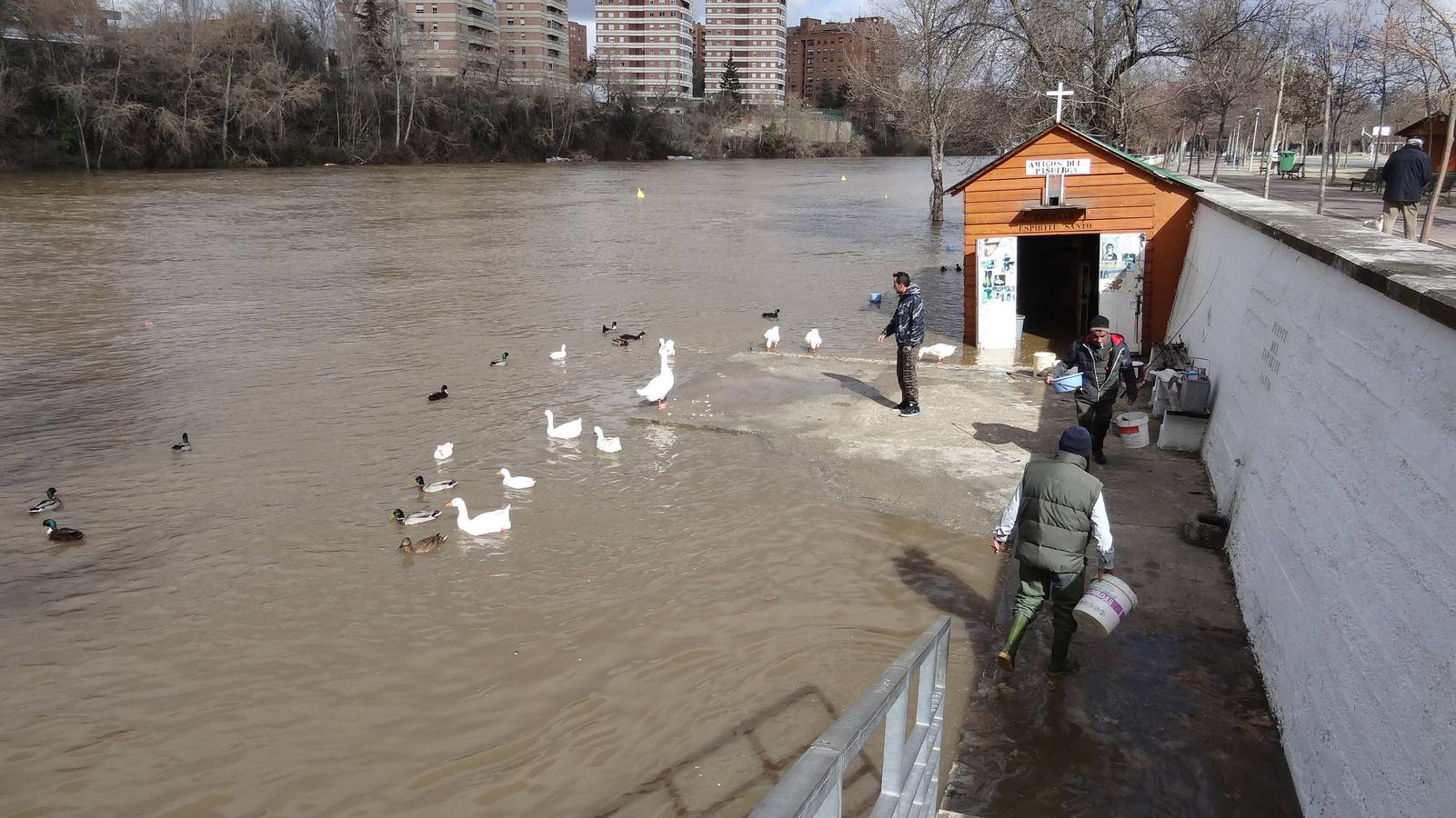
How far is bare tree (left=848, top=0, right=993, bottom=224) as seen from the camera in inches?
1046

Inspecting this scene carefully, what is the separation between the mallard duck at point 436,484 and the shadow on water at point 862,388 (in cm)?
547

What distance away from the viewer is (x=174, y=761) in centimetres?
628

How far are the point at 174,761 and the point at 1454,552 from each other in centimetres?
721

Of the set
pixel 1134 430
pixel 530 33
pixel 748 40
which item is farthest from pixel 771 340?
pixel 748 40

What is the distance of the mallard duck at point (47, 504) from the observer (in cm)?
1023

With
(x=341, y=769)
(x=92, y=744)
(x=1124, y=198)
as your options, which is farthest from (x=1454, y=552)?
(x=1124, y=198)

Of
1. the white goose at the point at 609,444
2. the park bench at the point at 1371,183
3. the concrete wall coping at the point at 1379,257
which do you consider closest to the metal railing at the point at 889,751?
the concrete wall coping at the point at 1379,257

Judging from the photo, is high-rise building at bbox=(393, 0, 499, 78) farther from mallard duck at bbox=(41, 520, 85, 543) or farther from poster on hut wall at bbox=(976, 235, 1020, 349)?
mallard duck at bbox=(41, 520, 85, 543)

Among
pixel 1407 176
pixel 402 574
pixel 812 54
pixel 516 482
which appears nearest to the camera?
pixel 402 574

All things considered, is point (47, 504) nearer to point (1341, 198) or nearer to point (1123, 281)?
point (1123, 281)

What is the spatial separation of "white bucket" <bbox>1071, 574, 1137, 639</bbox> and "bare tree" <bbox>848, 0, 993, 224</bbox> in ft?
75.0

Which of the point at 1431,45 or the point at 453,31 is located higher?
the point at 453,31

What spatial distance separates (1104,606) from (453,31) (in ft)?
414

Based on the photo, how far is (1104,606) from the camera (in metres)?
5.98
